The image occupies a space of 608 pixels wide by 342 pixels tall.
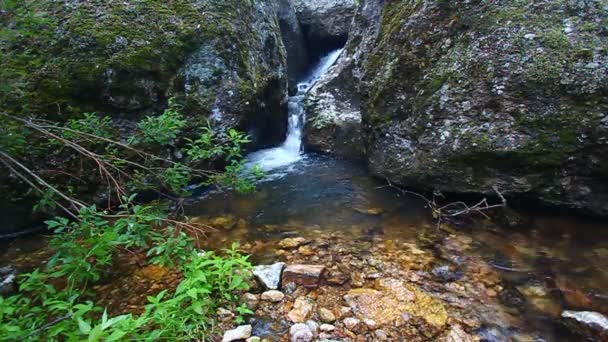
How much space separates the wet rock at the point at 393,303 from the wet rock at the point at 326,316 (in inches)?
7.1

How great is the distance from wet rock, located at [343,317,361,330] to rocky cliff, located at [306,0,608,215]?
2.16 m

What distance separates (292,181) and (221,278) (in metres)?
2.91

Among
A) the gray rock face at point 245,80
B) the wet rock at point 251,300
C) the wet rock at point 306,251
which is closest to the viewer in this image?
the wet rock at point 251,300

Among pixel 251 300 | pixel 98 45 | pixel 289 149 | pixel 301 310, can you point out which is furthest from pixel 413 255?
pixel 98 45

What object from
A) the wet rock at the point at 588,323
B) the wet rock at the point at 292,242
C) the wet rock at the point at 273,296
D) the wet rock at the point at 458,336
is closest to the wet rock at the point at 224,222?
the wet rock at the point at 292,242

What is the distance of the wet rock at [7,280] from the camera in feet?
9.19

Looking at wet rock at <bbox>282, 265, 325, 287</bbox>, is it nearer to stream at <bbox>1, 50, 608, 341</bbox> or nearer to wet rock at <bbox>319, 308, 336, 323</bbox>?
stream at <bbox>1, 50, 608, 341</bbox>

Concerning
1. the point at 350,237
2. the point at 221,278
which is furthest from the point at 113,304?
the point at 350,237

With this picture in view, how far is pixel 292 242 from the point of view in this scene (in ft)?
11.7

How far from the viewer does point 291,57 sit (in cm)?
1107

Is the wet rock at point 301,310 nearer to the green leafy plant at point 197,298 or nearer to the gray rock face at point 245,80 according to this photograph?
the green leafy plant at point 197,298

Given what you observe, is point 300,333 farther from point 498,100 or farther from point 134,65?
point 134,65

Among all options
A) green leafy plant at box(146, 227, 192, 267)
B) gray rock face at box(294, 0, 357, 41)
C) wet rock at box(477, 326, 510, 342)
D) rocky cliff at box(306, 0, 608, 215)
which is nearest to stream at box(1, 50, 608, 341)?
wet rock at box(477, 326, 510, 342)

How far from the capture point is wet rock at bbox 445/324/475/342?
7.49ft
